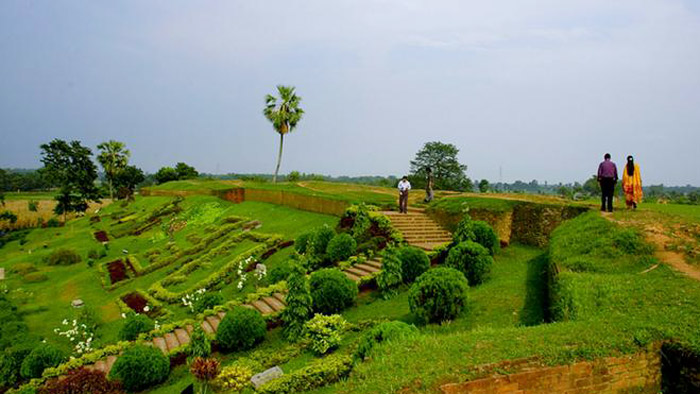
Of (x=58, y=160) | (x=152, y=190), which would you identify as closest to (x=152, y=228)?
(x=152, y=190)

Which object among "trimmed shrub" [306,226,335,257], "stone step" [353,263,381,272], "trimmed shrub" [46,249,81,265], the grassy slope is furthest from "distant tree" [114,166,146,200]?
the grassy slope

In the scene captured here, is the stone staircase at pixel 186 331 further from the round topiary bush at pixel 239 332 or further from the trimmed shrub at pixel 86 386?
the trimmed shrub at pixel 86 386

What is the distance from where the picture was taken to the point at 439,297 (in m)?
7.56

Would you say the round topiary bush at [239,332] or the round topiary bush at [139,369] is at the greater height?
the round topiary bush at [239,332]

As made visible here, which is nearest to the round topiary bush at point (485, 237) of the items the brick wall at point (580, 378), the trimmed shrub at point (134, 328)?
the brick wall at point (580, 378)

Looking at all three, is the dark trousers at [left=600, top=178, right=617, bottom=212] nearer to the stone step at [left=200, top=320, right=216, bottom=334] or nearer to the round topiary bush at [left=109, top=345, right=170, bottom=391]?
the stone step at [left=200, top=320, right=216, bottom=334]

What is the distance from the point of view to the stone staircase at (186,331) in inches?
391

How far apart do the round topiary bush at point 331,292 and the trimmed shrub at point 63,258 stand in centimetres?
2163

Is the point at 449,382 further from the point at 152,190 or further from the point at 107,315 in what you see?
the point at 152,190

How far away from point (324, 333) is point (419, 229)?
7.12m

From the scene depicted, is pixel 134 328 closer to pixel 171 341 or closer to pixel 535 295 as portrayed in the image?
pixel 171 341

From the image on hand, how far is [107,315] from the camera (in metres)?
15.0

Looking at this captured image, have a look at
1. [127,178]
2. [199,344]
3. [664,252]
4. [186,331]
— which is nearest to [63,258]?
[186,331]

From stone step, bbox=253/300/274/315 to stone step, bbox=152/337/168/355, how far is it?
240 centimetres
